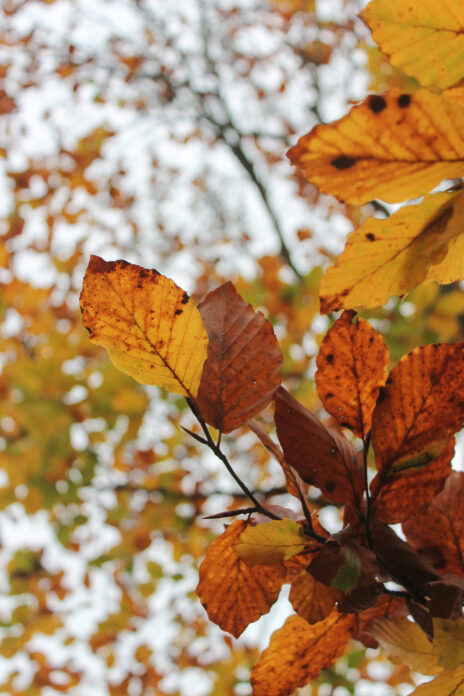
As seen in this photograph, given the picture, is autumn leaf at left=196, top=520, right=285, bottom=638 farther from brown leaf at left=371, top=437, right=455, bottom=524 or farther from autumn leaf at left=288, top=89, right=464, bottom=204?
autumn leaf at left=288, top=89, right=464, bottom=204

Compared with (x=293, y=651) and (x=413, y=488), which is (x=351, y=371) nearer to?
(x=413, y=488)

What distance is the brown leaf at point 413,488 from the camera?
272mm

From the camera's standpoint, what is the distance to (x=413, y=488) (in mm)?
274

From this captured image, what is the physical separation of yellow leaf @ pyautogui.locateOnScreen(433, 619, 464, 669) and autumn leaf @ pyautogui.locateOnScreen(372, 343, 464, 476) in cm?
7

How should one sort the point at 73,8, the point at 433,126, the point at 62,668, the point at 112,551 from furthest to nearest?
the point at 73,8
the point at 62,668
the point at 112,551
the point at 433,126

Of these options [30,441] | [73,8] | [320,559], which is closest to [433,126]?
[320,559]

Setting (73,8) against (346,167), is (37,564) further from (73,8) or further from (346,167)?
(73,8)

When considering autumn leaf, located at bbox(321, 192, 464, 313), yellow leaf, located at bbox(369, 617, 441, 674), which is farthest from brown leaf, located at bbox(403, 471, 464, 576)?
autumn leaf, located at bbox(321, 192, 464, 313)

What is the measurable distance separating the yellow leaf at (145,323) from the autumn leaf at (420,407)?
10cm

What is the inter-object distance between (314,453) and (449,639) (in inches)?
4.0

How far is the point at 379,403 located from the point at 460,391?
0.12 ft

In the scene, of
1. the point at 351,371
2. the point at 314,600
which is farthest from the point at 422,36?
the point at 314,600

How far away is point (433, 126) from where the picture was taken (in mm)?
218

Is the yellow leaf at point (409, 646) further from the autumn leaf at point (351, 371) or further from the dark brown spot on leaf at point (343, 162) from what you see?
the dark brown spot on leaf at point (343, 162)
